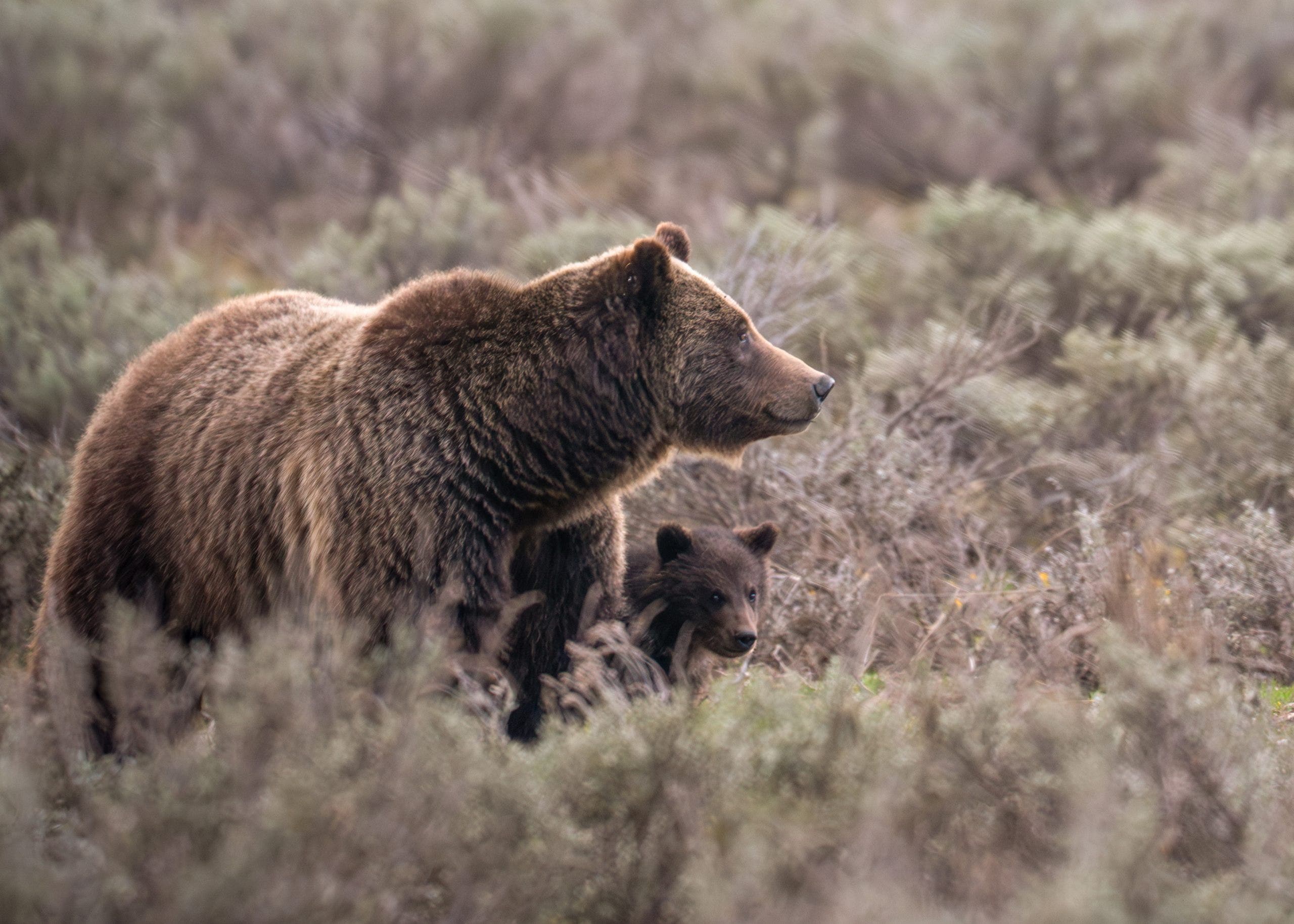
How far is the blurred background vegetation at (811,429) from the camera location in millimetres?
3006

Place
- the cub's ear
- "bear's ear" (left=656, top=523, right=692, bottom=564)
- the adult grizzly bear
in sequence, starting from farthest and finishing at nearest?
the cub's ear → "bear's ear" (left=656, top=523, right=692, bottom=564) → the adult grizzly bear

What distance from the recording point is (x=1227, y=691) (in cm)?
355

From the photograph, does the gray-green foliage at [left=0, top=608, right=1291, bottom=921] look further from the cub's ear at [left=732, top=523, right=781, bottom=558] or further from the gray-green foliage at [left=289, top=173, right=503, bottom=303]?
the gray-green foliage at [left=289, top=173, right=503, bottom=303]

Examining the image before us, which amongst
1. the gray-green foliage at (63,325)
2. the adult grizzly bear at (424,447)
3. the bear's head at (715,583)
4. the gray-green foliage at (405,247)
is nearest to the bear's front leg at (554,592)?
the adult grizzly bear at (424,447)

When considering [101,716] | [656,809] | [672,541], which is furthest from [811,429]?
[656,809]

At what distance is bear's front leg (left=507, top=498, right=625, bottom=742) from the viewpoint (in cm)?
462

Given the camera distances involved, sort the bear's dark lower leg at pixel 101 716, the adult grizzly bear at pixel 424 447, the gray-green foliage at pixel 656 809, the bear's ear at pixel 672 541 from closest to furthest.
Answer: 1. the gray-green foliage at pixel 656 809
2. the adult grizzly bear at pixel 424 447
3. the bear's dark lower leg at pixel 101 716
4. the bear's ear at pixel 672 541

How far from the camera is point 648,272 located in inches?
184

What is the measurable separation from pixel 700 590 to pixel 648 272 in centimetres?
157

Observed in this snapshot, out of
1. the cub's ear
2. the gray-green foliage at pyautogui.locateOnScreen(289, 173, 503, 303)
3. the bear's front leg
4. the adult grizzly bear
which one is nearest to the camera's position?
the adult grizzly bear

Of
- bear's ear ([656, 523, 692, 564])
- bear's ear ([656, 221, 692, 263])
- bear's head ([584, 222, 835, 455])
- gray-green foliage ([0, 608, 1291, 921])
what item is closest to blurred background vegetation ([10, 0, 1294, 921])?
gray-green foliage ([0, 608, 1291, 921])

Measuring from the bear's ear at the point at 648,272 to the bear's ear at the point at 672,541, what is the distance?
4.27ft

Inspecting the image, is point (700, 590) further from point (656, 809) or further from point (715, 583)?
point (656, 809)

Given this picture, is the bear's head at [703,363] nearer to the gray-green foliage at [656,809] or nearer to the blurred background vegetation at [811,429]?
the blurred background vegetation at [811,429]
